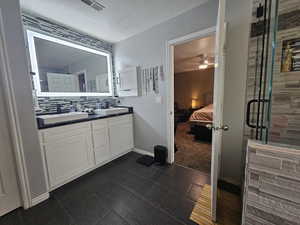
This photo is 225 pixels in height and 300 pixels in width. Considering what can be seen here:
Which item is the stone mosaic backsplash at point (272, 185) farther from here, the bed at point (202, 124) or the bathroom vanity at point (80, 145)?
the bed at point (202, 124)

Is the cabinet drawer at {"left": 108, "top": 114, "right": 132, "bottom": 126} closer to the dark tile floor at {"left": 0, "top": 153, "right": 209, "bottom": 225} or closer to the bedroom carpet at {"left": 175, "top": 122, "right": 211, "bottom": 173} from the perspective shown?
the dark tile floor at {"left": 0, "top": 153, "right": 209, "bottom": 225}

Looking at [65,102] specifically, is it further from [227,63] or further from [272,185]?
[272,185]

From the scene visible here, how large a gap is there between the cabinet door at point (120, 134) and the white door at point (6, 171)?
1233mm

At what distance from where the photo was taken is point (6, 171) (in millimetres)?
1326

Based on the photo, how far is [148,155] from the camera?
2553 millimetres

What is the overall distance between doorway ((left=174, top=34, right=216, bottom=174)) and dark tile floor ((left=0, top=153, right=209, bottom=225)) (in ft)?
1.55

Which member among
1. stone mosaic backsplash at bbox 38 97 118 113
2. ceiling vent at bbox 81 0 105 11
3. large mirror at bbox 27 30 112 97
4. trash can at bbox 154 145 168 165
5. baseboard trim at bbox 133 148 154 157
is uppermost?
ceiling vent at bbox 81 0 105 11

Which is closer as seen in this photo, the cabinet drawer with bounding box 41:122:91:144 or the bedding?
the cabinet drawer with bounding box 41:122:91:144

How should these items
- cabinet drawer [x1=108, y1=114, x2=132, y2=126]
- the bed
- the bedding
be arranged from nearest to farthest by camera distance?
cabinet drawer [x1=108, y1=114, x2=132, y2=126]
the bed
the bedding

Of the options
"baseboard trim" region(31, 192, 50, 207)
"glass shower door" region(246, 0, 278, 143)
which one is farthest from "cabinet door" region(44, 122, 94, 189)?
"glass shower door" region(246, 0, 278, 143)

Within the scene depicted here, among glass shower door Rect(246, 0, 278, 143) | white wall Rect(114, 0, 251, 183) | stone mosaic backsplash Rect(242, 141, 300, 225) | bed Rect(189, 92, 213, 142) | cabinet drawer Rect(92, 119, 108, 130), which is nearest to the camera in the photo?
stone mosaic backsplash Rect(242, 141, 300, 225)

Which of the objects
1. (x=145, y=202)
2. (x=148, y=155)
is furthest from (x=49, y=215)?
(x=148, y=155)

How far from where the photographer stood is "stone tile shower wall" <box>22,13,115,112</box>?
Answer: 1.78 metres

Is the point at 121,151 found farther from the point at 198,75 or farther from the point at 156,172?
the point at 198,75
